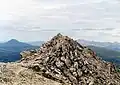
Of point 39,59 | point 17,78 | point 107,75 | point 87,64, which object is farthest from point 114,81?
point 17,78

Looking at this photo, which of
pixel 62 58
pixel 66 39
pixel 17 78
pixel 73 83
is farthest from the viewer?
pixel 66 39

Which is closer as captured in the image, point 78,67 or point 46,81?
point 46,81

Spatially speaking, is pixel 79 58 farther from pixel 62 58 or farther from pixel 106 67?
pixel 106 67

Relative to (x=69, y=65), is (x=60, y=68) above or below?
below

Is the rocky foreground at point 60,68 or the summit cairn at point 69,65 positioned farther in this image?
the summit cairn at point 69,65

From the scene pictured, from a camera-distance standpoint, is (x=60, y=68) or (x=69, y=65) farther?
(x=69, y=65)
